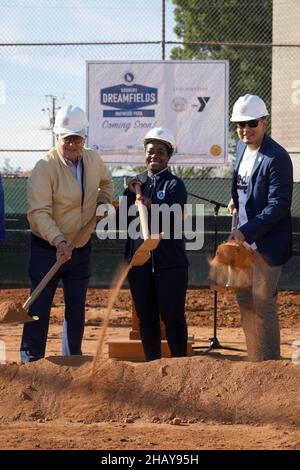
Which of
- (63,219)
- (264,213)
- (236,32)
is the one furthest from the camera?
(236,32)

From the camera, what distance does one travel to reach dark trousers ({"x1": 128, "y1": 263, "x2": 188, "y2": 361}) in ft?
23.4

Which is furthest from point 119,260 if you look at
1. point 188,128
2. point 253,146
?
point 253,146

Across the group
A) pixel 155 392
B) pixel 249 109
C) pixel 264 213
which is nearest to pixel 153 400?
pixel 155 392

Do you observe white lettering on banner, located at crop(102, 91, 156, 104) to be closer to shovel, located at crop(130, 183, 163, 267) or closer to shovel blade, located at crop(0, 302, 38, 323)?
shovel, located at crop(130, 183, 163, 267)

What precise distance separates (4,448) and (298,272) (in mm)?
9051

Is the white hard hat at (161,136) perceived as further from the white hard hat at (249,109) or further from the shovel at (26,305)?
the shovel at (26,305)

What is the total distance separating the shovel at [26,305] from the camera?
6.73m

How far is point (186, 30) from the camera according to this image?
32906mm

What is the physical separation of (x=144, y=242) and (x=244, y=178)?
966 mm

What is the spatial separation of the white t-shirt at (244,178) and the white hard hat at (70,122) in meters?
1.22

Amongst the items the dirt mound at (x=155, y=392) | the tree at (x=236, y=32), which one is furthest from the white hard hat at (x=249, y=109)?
the tree at (x=236, y=32)

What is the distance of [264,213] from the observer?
688 cm

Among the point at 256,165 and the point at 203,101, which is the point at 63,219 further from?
the point at 203,101
